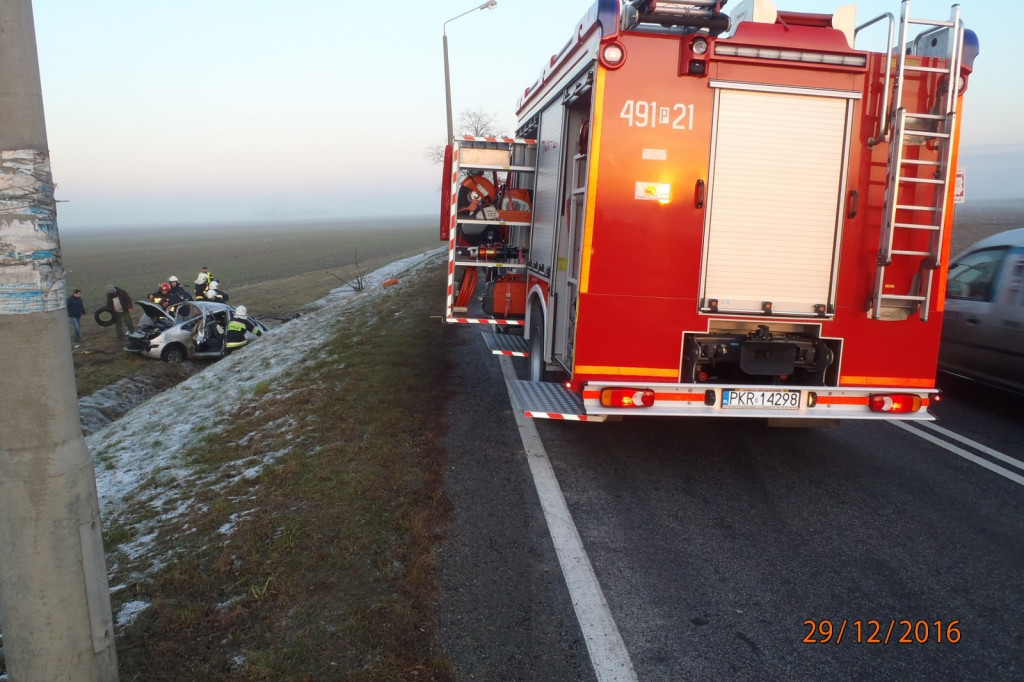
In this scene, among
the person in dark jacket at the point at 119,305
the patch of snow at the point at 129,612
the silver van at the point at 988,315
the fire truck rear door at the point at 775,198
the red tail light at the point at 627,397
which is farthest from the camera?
the person in dark jacket at the point at 119,305

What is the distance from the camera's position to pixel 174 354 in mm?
16812

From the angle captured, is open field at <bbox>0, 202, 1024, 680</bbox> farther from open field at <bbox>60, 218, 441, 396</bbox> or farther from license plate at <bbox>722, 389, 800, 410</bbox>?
open field at <bbox>60, 218, 441, 396</bbox>

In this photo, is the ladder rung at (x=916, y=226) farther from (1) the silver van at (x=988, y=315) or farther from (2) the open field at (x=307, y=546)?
(2) the open field at (x=307, y=546)

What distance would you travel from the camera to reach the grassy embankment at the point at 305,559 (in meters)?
3.34

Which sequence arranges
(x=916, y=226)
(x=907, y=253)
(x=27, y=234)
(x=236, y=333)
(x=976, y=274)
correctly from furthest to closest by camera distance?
(x=236, y=333)
(x=976, y=274)
(x=907, y=253)
(x=916, y=226)
(x=27, y=234)

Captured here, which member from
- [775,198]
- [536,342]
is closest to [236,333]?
[536,342]

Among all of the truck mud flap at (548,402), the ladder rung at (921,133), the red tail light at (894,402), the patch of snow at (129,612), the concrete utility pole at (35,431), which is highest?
the ladder rung at (921,133)

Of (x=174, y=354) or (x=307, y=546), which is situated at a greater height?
(x=307, y=546)

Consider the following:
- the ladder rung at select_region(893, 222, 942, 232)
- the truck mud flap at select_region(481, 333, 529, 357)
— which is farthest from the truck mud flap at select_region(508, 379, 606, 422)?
the ladder rung at select_region(893, 222, 942, 232)

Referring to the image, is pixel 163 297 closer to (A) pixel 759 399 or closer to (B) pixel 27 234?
(A) pixel 759 399

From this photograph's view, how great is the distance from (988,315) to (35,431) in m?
8.54

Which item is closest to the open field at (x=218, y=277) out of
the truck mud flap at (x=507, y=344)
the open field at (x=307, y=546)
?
the truck mud flap at (x=507, y=344)

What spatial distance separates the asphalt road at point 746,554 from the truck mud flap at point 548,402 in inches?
20.6
